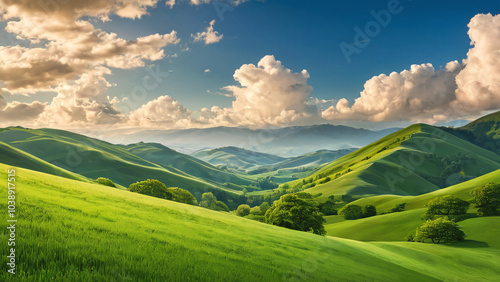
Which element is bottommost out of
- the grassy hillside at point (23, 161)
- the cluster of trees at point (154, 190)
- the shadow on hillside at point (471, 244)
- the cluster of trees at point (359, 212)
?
the cluster of trees at point (359, 212)

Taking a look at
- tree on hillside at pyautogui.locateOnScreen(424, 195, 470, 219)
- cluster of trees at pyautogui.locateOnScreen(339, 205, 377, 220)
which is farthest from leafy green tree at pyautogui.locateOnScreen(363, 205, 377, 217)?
tree on hillside at pyautogui.locateOnScreen(424, 195, 470, 219)

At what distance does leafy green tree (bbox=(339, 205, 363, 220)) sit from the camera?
5448 inches

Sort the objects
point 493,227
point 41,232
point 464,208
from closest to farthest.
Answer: point 41,232, point 493,227, point 464,208

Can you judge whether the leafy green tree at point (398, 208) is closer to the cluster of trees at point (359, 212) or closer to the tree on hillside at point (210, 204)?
→ the cluster of trees at point (359, 212)

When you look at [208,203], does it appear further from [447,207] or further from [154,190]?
[447,207]

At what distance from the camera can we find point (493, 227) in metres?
72.8

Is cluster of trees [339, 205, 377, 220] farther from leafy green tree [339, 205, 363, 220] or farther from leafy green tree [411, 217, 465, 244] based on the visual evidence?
leafy green tree [411, 217, 465, 244]

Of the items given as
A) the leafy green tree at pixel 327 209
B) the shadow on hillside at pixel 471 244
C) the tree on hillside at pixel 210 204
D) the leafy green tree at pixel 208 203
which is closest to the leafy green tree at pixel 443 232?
the shadow on hillside at pixel 471 244

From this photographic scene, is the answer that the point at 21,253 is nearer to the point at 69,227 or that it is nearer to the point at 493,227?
the point at 69,227

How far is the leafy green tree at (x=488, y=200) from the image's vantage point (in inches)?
3334

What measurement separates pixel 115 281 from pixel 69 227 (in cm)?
577

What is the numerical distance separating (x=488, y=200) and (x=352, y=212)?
63.2m

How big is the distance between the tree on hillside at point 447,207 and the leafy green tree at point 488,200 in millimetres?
4859

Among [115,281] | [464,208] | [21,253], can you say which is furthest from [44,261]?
[464,208]
